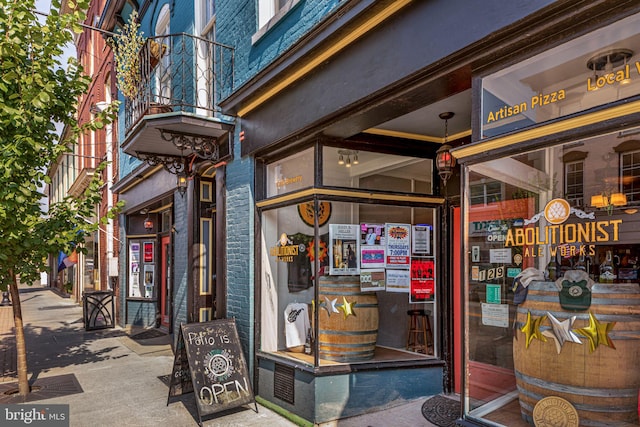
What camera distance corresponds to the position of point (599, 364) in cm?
277

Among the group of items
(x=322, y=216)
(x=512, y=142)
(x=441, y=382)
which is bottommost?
(x=441, y=382)

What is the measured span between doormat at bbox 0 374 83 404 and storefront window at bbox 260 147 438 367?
9.51 feet

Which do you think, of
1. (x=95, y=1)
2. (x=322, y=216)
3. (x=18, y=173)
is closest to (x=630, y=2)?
(x=322, y=216)

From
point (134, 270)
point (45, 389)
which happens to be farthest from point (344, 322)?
point (134, 270)

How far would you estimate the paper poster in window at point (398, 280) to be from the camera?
5.64 metres

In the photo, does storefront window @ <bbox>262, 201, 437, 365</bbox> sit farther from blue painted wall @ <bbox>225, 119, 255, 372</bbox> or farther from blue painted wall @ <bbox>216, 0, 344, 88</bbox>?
blue painted wall @ <bbox>216, 0, 344, 88</bbox>

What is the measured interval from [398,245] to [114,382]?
15.0 feet

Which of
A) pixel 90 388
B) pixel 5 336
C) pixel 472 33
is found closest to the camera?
pixel 472 33

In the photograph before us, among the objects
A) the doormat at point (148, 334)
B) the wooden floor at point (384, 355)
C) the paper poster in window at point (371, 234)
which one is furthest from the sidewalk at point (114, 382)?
the paper poster in window at point (371, 234)

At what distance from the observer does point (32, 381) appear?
7.12 m

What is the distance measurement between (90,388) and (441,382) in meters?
4.73

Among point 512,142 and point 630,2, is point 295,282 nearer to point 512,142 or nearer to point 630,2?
point 512,142

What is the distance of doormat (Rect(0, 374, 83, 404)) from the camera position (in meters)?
6.20

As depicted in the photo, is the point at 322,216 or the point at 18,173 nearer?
the point at 322,216
